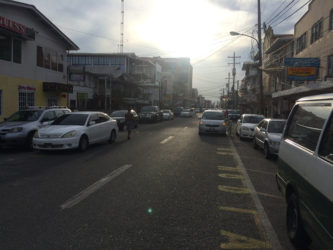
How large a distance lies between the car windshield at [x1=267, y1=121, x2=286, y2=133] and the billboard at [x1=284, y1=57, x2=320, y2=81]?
10.0m

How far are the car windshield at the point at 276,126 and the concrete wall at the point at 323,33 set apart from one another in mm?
10267

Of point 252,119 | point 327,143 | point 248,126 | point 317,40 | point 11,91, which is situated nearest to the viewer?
point 327,143

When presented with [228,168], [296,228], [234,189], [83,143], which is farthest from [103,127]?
[296,228]

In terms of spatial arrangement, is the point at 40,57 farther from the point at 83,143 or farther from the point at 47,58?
the point at 83,143

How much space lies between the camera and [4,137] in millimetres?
11055

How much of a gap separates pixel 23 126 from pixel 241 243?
10.2 meters

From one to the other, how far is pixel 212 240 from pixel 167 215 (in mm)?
1004

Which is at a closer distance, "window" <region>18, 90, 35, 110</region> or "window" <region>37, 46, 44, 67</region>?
"window" <region>18, 90, 35, 110</region>

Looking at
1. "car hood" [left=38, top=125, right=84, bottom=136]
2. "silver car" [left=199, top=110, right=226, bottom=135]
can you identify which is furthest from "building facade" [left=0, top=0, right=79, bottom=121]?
"silver car" [left=199, top=110, right=226, bottom=135]

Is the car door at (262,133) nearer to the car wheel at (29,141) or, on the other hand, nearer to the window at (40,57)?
the car wheel at (29,141)

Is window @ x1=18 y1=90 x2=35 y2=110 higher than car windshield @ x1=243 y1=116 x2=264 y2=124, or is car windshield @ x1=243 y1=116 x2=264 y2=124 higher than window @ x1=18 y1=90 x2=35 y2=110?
window @ x1=18 y1=90 x2=35 y2=110

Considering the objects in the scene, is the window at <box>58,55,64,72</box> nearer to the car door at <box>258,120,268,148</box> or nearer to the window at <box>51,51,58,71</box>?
the window at <box>51,51,58,71</box>

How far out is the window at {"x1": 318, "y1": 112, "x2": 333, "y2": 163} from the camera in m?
2.93

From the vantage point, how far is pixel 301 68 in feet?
66.9
